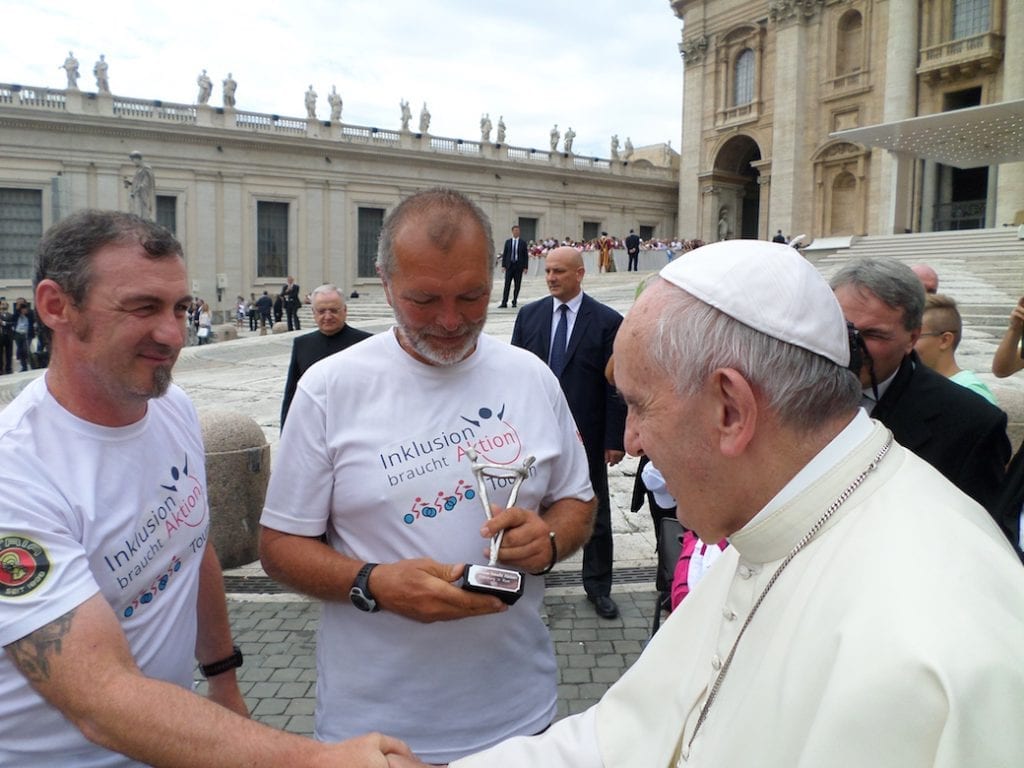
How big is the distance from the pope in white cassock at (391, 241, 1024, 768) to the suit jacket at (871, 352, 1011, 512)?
166cm

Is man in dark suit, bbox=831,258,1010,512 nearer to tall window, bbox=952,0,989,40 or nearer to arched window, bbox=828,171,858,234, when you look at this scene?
tall window, bbox=952,0,989,40

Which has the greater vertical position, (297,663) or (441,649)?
(441,649)

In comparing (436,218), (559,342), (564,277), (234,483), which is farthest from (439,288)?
(234,483)

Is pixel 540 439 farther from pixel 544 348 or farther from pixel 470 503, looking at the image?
pixel 544 348

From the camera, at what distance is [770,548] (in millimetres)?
1322

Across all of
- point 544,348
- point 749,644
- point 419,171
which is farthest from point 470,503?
point 419,171

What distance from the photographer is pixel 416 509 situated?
2.07 metres

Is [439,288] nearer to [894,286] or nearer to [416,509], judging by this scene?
[416,509]

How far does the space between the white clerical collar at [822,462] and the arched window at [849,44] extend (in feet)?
124

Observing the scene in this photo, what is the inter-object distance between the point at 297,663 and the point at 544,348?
8.83ft

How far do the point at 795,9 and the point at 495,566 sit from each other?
129 ft

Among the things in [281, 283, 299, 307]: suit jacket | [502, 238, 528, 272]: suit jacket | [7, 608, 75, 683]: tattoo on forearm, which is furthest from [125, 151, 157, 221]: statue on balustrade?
[7, 608, 75, 683]: tattoo on forearm

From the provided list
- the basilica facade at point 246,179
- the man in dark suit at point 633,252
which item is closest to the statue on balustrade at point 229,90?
the basilica facade at point 246,179

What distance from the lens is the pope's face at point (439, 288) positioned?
2.07 meters
